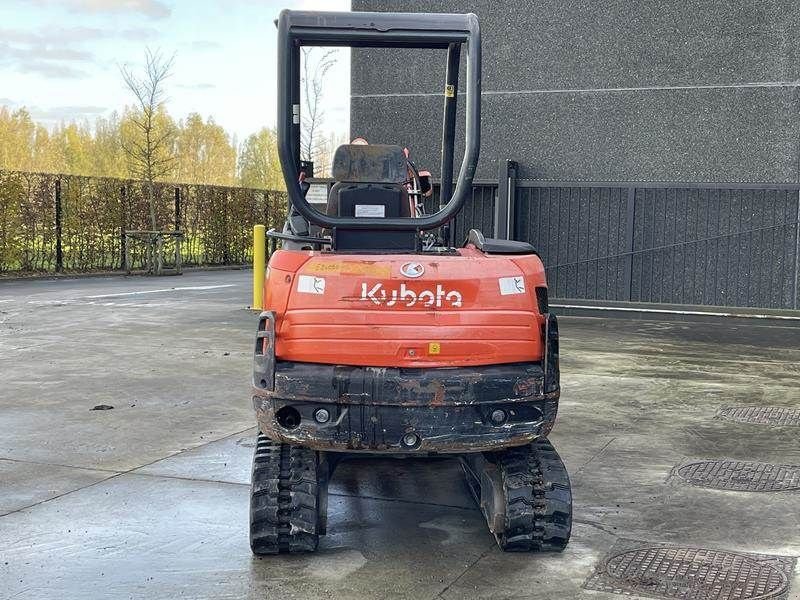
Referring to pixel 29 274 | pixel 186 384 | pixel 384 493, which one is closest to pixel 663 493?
pixel 384 493

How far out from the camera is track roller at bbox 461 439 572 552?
4953 millimetres

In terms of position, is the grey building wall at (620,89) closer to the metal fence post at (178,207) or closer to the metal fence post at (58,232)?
the metal fence post at (58,232)

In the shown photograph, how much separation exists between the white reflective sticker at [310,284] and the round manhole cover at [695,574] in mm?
1912

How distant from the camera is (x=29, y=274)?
2205cm

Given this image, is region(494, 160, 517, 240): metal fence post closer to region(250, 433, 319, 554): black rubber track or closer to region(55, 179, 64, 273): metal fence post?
region(55, 179, 64, 273): metal fence post

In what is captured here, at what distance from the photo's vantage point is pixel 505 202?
55.3ft

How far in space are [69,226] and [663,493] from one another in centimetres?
1965

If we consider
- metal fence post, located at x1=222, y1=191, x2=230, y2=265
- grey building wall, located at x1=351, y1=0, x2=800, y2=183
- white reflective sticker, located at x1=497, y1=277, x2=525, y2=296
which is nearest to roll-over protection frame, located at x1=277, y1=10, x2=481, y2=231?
white reflective sticker, located at x1=497, y1=277, x2=525, y2=296

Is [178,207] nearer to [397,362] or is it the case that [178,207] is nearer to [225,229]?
[225,229]

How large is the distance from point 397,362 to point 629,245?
12.2 m

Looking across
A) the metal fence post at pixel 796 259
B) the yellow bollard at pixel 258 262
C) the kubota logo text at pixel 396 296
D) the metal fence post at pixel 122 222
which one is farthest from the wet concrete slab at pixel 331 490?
the metal fence post at pixel 122 222

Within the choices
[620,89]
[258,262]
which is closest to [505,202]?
[620,89]

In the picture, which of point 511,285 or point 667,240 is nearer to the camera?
point 511,285

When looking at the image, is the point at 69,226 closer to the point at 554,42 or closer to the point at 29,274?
the point at 29,274
